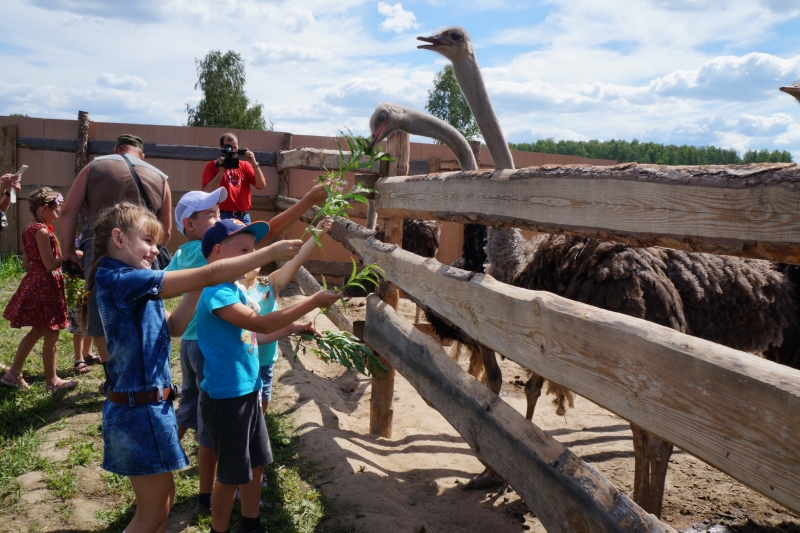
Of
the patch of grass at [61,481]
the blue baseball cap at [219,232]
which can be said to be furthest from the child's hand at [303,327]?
the patch of grass at [61,481]

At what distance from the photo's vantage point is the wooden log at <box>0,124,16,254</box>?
10.5 metres

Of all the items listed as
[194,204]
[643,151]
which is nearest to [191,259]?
[194,204]

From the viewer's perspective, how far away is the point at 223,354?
2.74m

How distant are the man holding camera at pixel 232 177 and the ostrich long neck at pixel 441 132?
2112 millimetres

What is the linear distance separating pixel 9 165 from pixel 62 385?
23.6 ft

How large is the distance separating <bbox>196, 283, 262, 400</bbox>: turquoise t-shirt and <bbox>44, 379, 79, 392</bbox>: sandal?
2.88 meters

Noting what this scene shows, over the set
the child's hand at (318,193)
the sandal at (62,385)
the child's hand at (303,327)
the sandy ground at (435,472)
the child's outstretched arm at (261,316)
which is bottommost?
the sandy ground at (435,472)

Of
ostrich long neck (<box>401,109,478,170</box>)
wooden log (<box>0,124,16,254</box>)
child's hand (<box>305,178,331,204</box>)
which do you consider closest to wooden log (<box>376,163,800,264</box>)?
child's hand (<box>305,178,331,204</box>)

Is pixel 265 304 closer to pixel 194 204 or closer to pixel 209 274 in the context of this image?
pixel 194 204

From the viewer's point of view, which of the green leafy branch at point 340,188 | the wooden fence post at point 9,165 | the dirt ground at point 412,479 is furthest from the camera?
the wooden fence post at point 9,165

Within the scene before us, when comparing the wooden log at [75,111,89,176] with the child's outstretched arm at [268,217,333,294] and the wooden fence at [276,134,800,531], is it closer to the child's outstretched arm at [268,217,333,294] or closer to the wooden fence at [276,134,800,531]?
the child's outstretched arm at [268,217,333,294]

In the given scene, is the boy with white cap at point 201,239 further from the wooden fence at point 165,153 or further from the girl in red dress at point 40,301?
the wooden fence at point 165,153

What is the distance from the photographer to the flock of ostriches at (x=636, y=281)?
3350mm

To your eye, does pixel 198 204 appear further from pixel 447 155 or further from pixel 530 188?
pixel 447 155
